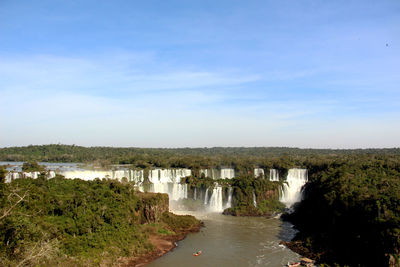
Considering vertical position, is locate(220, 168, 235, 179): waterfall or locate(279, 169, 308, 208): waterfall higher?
locate(220, 168, 235, 179): waterfall

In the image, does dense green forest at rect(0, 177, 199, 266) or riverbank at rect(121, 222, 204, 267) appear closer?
dense green forest at rect(0, 177, 199, 266)

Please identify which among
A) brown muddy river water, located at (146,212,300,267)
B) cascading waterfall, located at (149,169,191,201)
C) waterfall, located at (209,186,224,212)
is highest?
cascading waterfall, located at (149,169,191,201)

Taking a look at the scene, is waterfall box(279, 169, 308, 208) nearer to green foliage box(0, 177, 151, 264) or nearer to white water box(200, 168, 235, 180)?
white water box(200, 168, 235, 180)

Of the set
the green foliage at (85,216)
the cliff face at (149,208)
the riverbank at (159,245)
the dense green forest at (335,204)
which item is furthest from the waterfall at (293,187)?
the green foliage at (85,216)

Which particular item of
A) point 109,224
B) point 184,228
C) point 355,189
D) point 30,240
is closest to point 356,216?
point 355,189

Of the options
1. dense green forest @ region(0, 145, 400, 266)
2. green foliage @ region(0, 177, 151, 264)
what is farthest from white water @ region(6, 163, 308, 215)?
green foliage @ region(0, 177, 151, 264)

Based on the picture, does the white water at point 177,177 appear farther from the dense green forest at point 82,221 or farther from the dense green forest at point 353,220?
the dense green forest at point 82,221
